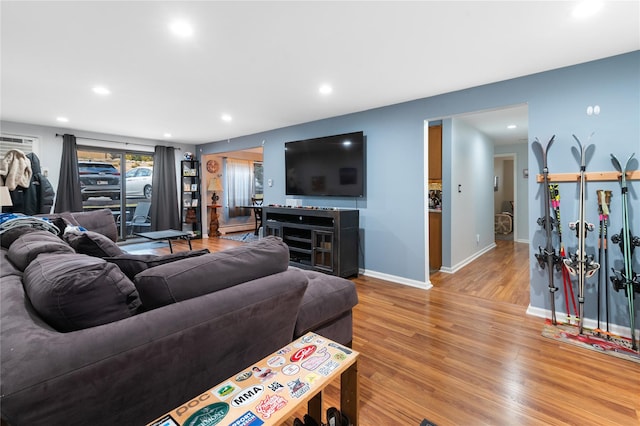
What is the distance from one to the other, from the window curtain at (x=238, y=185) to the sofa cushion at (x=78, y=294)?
24.6ft

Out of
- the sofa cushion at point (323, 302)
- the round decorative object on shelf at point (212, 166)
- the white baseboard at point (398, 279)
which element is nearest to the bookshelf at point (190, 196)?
the round decorative object on shelf at point (212, 166)

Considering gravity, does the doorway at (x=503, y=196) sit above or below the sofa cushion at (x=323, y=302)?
above

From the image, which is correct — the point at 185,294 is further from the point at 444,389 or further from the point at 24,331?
the point at 444,389

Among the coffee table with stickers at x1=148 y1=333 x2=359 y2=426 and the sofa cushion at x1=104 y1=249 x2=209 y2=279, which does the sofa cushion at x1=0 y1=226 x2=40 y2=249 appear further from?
the coffee table with stickers at x1=148 y1=333 x2=359 y2=426

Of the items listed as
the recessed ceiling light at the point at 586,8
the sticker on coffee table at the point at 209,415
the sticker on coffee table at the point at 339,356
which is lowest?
the sticker on coffee table at the point at 209,415

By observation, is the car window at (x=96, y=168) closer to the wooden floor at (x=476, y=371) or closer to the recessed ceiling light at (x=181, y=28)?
the recessed ceiling light at (x=181, y=28)

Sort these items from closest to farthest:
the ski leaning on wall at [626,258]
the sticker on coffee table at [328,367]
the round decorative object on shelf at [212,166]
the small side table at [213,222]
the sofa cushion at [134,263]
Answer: the sticker on coffee table at [328,367] < the sofa cushion at [134,263] < the ski leaning on wall at [626,258] < the small side table at [213,222] < the round decorative object on shelf at [212,166]

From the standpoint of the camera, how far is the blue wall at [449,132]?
238cm

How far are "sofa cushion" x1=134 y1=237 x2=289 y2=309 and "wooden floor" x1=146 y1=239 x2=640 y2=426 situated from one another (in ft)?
2.93

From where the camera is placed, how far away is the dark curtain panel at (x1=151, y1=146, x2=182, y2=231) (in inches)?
255

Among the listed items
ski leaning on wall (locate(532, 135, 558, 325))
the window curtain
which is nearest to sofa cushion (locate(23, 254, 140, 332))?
ski leaning on wall (locate(532, 135, 558, 325))

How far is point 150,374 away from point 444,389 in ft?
5.35

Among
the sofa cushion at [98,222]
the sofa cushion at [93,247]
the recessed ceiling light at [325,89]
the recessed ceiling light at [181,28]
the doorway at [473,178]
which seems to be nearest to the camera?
the sofa cushion at [93,247]

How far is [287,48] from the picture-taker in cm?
232
